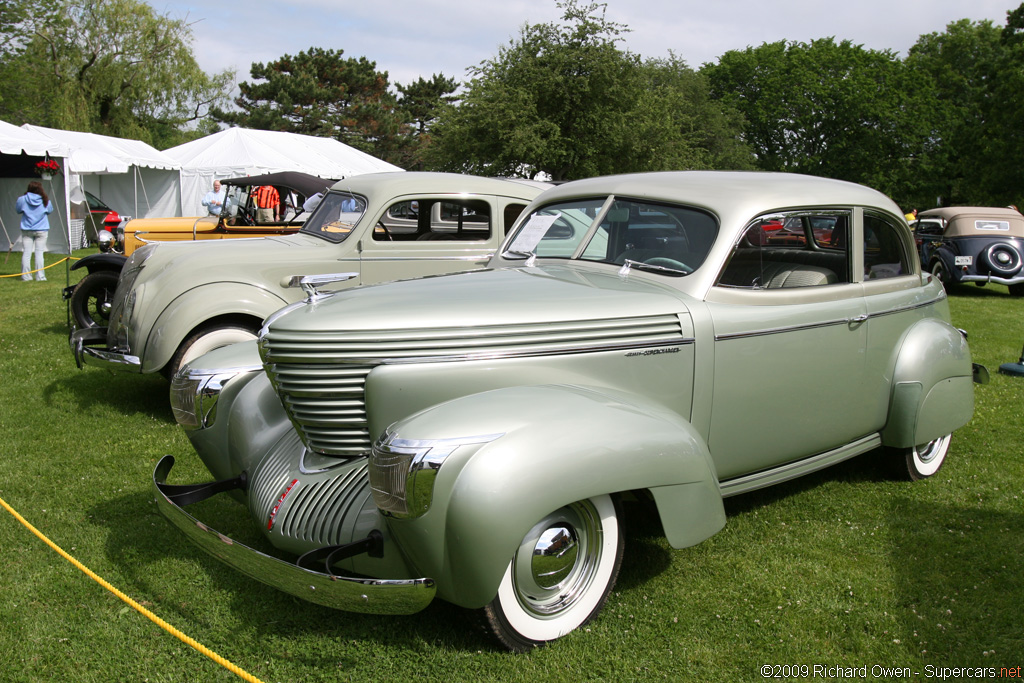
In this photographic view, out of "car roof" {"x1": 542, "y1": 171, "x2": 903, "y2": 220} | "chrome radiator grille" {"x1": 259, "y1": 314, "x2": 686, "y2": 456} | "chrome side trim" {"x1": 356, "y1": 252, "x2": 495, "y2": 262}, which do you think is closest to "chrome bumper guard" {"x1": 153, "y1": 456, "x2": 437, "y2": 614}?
"chrome radiator grille" {"x1": 259, "y1": 314, "x2": 686, "y2": 456}

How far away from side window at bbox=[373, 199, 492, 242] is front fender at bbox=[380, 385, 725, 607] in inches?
160

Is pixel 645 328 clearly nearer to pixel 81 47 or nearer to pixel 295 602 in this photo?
pixel 295 602

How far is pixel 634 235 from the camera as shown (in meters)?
3.87

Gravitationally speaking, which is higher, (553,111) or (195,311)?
(553,111)

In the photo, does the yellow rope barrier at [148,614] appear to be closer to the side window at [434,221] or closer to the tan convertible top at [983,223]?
the side window at [434,221]

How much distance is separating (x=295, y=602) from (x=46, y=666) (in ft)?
2.98

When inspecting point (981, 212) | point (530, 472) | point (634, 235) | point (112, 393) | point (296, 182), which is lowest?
point (112, 393)

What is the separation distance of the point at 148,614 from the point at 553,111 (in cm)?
1829

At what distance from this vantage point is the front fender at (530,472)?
96.9 inches

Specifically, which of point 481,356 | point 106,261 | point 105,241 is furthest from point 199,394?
point 105,241

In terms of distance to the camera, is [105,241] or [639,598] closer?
[639,598]

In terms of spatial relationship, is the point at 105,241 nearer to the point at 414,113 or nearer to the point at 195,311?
the point at 195,311

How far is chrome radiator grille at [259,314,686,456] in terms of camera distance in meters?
2.96

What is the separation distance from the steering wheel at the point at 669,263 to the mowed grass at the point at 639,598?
1196mm
